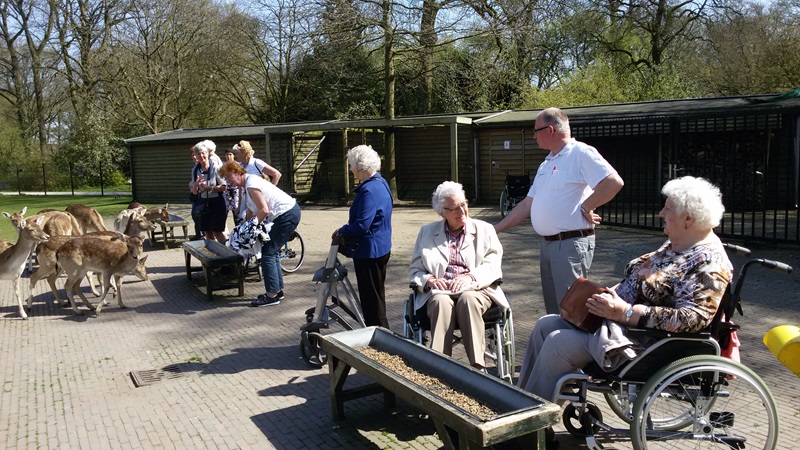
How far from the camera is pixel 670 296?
12.0 ft

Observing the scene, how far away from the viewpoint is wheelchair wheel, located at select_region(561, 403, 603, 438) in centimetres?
371

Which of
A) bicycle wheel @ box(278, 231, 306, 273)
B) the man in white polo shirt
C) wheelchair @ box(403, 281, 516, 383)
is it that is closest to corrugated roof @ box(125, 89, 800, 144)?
bicycle wheel @ box(278, 231, 306, 273)

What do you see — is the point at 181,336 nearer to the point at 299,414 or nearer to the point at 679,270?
the point at 299,414

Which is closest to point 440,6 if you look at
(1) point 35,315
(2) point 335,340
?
(1) point 35,315

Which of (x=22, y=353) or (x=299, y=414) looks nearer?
(x=299, y=414)

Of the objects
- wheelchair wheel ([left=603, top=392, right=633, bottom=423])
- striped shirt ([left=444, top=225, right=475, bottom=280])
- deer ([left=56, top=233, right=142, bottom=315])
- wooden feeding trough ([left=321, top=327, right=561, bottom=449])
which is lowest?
wheelchair wheel ([left=603, top=392, right=633, bottom=423])

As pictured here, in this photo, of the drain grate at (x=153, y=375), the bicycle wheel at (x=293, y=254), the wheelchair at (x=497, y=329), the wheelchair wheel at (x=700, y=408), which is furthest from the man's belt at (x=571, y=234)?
the bicycle wheel at (x=293, y=254)

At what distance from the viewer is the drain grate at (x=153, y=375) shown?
5488 millimetres

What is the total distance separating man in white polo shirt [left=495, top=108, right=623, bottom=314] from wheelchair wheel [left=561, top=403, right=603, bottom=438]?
37.9 inches

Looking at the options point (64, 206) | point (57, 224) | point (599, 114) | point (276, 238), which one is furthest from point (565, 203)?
point (64, 206)

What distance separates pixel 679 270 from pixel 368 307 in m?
2.79

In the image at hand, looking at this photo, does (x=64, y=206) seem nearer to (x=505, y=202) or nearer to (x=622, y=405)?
(x=505, y=202)

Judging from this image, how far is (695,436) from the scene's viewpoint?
3.54 metres

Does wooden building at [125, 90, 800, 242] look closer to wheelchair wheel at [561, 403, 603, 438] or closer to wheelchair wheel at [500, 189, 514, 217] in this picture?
wheelchair wheel at [500, 189, 514, 217]
